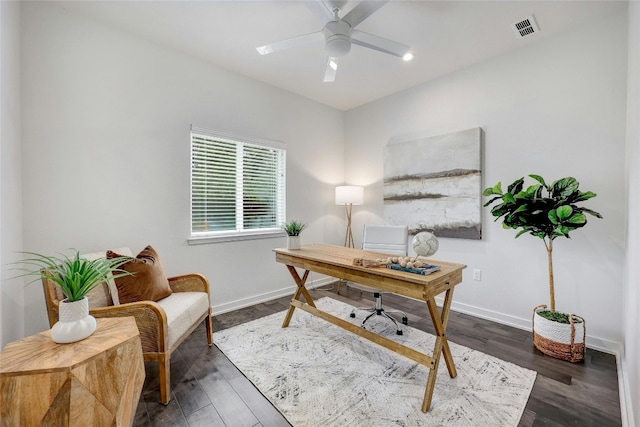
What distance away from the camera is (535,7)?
7.01 feet

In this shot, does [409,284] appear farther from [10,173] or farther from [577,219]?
[10,173]

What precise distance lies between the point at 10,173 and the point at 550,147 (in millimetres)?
4322

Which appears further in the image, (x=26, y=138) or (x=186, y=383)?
(x=26, y=138)

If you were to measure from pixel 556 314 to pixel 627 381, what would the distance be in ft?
1.85

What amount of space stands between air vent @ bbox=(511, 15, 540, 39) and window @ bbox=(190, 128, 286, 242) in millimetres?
2693

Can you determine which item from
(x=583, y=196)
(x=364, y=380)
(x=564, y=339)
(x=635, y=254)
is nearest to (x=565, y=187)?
(x=583, y=196)

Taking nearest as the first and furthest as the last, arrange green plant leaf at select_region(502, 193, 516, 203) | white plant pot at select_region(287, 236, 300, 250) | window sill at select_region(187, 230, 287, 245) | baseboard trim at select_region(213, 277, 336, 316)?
green plant leaf at select_region(502, 193, 516, 203)
white plant pot at select_region(287, 236, 300, 250)
window sill at select_region(187, 230, 287, 245)
baseboard trim at select_region(213, 277, 336, 316)

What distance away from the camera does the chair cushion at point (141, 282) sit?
76.2 inches

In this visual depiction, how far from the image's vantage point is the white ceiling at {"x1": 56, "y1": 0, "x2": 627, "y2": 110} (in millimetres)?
2123

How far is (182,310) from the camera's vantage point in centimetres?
197

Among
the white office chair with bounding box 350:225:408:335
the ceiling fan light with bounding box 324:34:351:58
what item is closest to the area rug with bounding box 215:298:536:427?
the white office chair with bounding box 350:225:408:335

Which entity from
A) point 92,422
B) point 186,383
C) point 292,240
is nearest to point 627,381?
point 292,240

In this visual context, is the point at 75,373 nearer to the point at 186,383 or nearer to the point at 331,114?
the point at 186,383

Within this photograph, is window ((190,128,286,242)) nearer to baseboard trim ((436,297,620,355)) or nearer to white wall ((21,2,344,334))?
white wall ((21,2,344,334))
